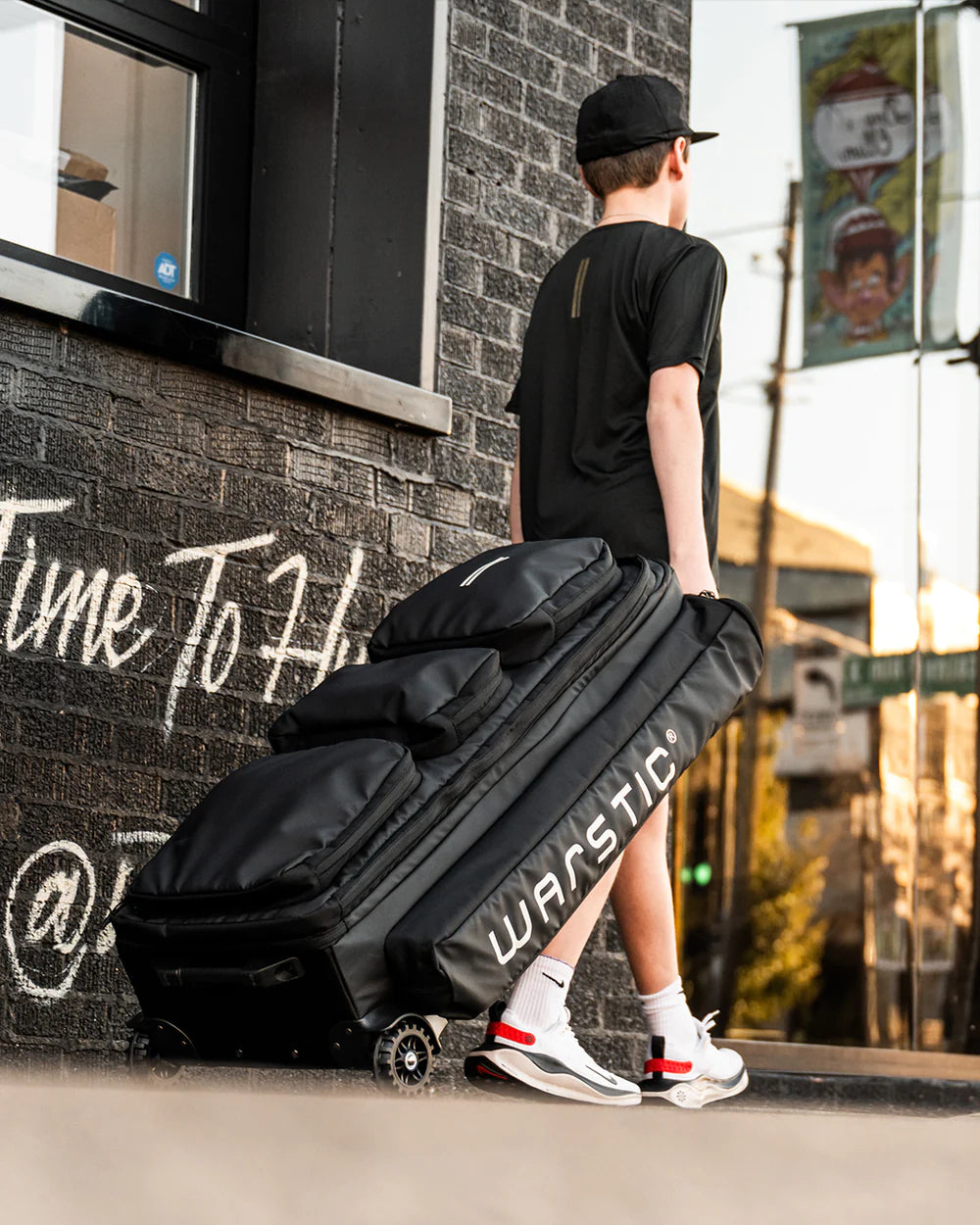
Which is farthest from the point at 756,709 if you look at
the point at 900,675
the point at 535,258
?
the point at 535,258

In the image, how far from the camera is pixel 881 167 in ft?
29.9

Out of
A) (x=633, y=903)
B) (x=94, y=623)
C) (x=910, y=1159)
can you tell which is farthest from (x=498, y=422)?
(x=910, y=1159)

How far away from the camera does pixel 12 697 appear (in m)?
3.21

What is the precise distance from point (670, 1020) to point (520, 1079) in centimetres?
37

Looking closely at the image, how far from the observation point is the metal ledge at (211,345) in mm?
3285

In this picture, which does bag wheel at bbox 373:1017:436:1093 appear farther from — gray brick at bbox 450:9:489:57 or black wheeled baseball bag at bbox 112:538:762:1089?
gray brick at bbox 450:9:489:57

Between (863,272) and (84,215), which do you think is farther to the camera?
(863,272)

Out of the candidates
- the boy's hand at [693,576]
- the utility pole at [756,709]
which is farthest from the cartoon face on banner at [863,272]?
the boy's hand at [693,576]

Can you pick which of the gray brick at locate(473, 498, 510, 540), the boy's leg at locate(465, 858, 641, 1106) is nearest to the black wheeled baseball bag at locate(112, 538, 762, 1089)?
the boy's leg at locate(465, 858, 641, 1106)

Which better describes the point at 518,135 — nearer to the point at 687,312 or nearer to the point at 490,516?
the point at 490,516

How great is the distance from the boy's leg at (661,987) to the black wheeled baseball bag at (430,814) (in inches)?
11.9

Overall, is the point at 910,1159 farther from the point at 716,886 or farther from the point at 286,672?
the point at 716,886

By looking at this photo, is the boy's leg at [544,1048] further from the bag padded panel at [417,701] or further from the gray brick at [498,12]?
the gray brick at [498,12]

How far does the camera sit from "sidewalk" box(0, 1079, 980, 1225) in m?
1.11
